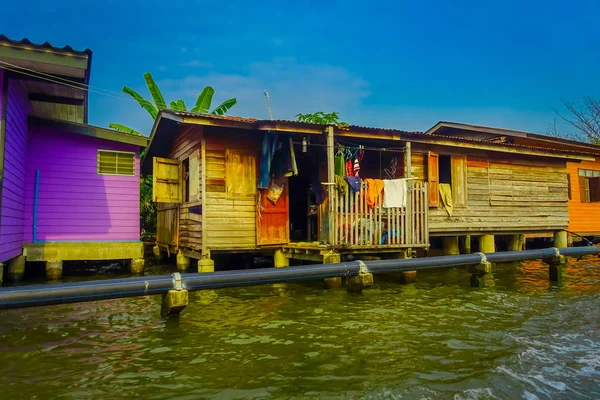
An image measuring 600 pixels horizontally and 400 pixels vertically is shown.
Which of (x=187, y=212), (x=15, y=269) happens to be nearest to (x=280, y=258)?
(x=187, y=212)

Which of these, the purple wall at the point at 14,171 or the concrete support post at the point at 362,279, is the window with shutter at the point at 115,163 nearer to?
the purple wall at the point at 14,171

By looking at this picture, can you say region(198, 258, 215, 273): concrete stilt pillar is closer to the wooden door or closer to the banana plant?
the wooden door

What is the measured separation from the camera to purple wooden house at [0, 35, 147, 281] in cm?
880

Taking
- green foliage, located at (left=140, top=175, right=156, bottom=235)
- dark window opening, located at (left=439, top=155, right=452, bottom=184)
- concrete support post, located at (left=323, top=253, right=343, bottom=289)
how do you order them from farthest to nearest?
green foliage, located at (left=140, top=175, right=156, bottom=235), dark window opening, located at (left=439, top=155, right=452, bottom=184), concrete support post, located at (left=323, top=253, right=343, bottom=289)

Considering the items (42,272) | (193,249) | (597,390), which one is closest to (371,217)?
(193,249)

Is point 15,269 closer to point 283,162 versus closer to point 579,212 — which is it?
point 283,162

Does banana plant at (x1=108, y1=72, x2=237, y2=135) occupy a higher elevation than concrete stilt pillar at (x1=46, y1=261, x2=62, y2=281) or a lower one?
higher

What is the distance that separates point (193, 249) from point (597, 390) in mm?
9255

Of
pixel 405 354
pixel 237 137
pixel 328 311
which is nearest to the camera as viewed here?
pixel 405 354

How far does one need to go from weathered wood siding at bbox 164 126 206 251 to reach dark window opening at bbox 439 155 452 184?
8309mm

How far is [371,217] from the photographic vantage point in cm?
1001

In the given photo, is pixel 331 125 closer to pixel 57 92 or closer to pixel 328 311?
pixel 328 311

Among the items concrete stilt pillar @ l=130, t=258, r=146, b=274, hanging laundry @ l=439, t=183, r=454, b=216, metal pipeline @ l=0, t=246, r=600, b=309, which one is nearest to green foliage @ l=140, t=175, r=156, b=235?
concrete stilt pillar @ l=130, t=258, r=146, b=274

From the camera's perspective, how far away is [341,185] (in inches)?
382
